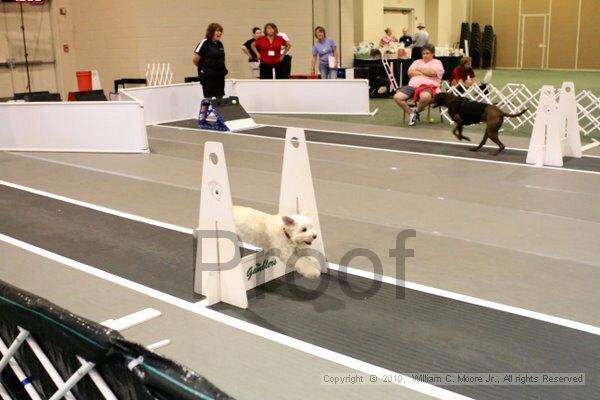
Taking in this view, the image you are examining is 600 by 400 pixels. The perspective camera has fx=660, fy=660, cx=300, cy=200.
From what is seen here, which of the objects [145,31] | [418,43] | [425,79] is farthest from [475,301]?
[418,43]

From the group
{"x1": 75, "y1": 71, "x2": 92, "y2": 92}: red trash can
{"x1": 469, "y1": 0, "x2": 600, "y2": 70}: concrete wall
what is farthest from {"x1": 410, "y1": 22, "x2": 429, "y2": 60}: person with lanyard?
{"x1": 469, "y1": 0, "x2": 600, "y2": 70}: concrete wall

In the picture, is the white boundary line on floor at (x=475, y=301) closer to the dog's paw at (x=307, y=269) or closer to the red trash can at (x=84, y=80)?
the dog's paw at (x=307, y=269)

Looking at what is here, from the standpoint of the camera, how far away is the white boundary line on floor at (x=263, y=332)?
3.07 m

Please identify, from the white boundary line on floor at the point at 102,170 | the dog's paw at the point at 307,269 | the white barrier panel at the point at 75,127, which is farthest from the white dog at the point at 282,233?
the white barrier panel at the point at 75,127

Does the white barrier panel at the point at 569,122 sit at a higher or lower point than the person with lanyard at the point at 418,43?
lower

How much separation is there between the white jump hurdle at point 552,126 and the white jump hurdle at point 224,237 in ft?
15.1

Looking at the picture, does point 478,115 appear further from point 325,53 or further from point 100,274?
point 325,53

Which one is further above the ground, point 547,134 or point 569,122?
point 569,122

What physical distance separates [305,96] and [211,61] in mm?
2900

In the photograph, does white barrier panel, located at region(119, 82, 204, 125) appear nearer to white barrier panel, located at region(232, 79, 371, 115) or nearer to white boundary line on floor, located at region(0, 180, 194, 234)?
white barrier panel, located at region(232, 79, 371, 115)

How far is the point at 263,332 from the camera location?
3676 mm

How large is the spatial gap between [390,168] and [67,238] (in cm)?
407

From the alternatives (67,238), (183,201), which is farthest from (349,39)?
(67,238)

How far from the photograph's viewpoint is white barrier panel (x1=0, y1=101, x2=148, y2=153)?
9305mm
